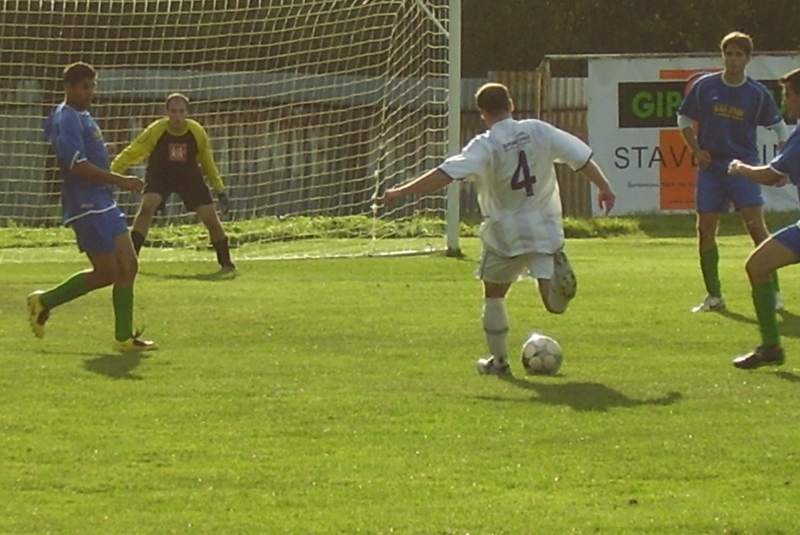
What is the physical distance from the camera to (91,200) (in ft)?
36.8

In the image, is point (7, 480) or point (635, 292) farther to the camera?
point (635, 292)

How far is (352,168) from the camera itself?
22.4 metres

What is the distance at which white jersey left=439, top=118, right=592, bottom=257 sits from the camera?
10031mm

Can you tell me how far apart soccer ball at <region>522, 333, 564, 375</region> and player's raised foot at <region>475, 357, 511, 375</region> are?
0.11 metres

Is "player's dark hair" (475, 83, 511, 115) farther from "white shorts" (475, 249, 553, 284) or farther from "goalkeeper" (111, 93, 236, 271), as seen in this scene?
"goalkeeper" (111, 93, 236, 271)

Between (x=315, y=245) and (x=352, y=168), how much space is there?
2.31 meters

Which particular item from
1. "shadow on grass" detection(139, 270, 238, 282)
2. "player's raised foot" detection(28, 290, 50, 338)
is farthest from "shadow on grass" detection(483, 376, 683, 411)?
"shadow on grass" detection(139, 270, 238, 282)

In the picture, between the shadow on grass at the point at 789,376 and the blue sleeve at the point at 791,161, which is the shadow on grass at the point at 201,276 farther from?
the blue sleeve at the point at 791,161

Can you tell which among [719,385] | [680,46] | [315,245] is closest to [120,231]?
[719,385]

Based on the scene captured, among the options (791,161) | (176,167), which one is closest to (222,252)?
(176,167)

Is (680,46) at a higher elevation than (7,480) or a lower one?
higher

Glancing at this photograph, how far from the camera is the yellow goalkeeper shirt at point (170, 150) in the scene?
658 inches

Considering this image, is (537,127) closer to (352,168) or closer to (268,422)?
(268,422)

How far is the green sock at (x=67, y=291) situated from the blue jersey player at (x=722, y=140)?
4.31 metres
